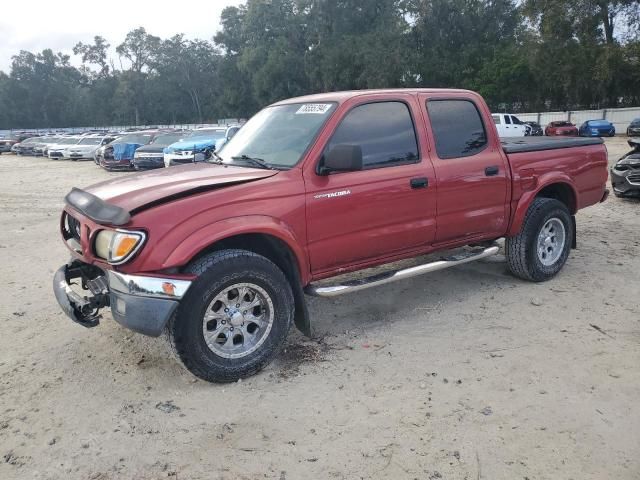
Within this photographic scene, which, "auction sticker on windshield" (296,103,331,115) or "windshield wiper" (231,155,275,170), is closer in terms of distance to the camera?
"windshield wiper" (231,155,275,170)

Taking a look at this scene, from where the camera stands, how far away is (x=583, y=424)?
10.2ft

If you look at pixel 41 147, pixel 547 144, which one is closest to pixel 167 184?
pixel 547 144

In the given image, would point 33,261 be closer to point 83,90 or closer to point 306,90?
point 306,90

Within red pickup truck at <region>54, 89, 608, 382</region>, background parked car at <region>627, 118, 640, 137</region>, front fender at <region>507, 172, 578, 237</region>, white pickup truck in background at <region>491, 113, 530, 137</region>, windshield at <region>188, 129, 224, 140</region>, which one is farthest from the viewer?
background parked car at <region>627, 118, 640, 137</region>

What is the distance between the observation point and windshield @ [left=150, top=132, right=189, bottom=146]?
20.0 meters

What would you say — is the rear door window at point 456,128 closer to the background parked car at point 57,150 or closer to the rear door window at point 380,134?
the rear door window at point 380,134

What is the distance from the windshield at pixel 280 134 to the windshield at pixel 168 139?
1599 centimetres

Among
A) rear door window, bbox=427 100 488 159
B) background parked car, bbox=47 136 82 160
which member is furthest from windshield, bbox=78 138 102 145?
rear door window, bbox=427 100 488 159

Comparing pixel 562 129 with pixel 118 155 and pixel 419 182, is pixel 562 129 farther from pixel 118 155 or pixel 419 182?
pixel 419 182

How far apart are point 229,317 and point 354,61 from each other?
53.8 meters

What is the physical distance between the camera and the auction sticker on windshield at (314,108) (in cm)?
425

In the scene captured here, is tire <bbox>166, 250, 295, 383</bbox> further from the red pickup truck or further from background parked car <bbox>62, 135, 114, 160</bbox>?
background parked car <bbox>62, 135, 114, 160</bbox>

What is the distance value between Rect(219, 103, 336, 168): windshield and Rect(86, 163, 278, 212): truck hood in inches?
9.3

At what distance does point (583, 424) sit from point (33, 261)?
21.5 ft
